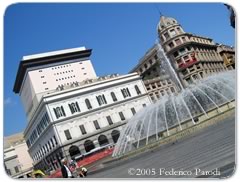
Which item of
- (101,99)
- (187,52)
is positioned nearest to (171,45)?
(187,52)

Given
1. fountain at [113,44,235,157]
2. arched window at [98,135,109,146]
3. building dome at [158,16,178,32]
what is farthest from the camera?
fountain at [113,44,235,157]

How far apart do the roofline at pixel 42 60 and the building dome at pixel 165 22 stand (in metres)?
1.47

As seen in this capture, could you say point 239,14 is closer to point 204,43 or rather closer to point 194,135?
point 204,43

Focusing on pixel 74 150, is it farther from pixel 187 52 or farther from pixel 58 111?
pixel 187 52

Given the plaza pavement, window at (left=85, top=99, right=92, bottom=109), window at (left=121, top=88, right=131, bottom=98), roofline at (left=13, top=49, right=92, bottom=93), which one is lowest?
the plaza pavement

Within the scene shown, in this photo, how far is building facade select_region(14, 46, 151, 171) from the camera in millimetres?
9430

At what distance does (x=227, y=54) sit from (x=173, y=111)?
9.12ft

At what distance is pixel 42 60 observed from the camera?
8766 millimetres

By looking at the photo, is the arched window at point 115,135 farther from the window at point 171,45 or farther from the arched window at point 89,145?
the window at point 171,45

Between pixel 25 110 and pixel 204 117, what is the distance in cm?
395

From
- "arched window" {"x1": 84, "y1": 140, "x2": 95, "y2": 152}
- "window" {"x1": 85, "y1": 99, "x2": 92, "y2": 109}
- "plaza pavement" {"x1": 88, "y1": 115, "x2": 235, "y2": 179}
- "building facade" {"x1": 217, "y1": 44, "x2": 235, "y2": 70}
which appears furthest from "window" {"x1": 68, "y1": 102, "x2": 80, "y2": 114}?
"building facade" {"x1": 217, "y1": 44, "x2": 235, "y2": 70}

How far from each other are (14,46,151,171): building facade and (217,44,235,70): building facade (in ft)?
6.00

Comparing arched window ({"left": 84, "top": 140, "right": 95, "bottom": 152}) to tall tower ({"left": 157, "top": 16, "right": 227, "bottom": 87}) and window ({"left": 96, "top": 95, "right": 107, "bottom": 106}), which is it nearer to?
window ({"left": 96, "top": 95, "right": 107, "bottom": 106})

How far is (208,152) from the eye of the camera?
750 cm
